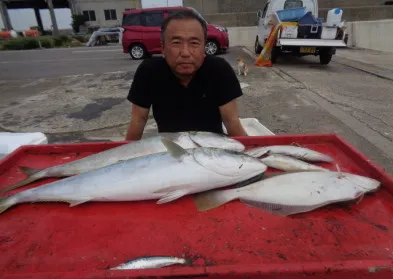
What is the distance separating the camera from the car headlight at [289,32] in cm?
1034

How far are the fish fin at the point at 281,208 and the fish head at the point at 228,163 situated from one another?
19 centimetres

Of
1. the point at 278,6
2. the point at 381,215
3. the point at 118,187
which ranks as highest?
the point at 278,6

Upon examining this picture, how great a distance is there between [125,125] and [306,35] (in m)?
8.33

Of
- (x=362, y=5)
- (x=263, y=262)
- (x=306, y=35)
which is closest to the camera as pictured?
(x=263, y=262)

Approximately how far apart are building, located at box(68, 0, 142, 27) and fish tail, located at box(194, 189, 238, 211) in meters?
56.6

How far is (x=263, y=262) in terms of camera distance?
3.39 ft

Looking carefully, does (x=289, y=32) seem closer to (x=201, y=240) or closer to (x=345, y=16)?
(x=201, y=240)

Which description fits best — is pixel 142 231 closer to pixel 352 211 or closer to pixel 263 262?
pixel 263 262

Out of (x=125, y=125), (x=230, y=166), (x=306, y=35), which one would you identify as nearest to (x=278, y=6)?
(x=306, y=35)

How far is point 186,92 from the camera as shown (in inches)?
95.3

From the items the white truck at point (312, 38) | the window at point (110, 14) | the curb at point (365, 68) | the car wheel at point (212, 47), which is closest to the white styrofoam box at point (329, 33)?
the white truck at point (312, 38)

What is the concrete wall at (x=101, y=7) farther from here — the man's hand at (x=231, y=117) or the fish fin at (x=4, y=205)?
the fish fin at (x=4, y=205)

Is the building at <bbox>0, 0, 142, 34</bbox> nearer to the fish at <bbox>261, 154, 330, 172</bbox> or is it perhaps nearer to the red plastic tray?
the fish at <bbox>261, 154, 330, 172</bbox>

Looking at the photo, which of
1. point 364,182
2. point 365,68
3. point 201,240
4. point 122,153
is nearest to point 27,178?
point 122,153
